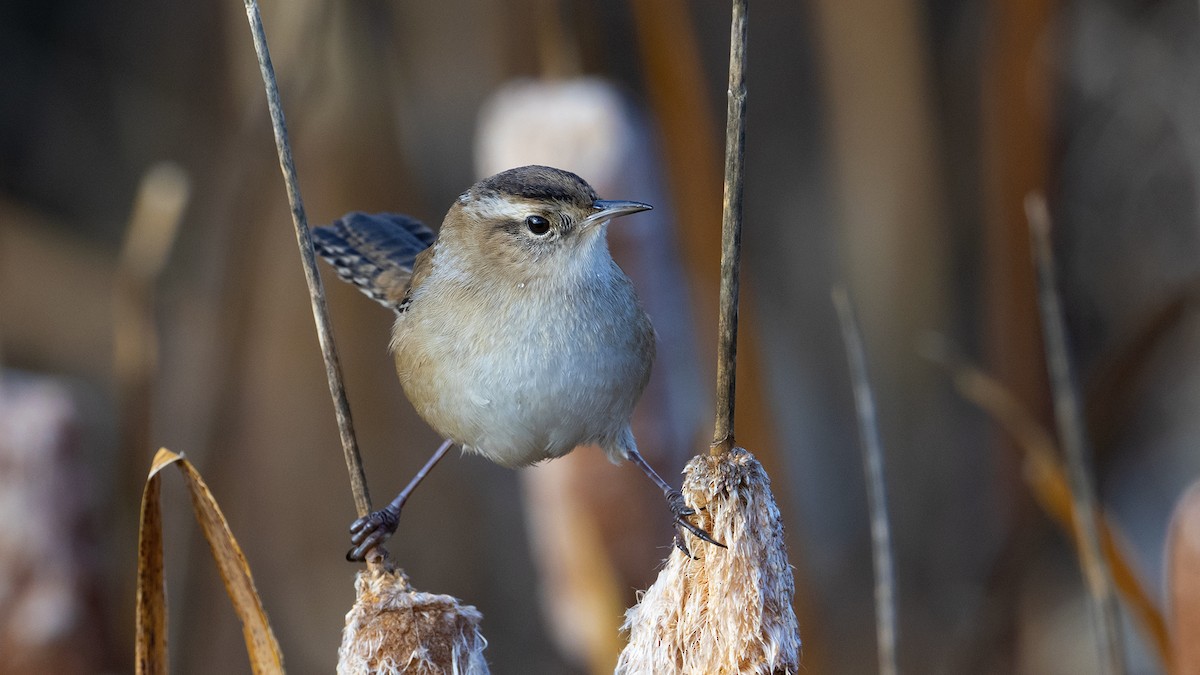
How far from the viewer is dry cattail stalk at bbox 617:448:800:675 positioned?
1.15 meters

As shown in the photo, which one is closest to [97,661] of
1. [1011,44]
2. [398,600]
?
[398,600]

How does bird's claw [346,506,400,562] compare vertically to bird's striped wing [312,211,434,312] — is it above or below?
below

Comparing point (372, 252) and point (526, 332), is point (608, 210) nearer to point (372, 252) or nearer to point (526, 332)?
point (526, 332)

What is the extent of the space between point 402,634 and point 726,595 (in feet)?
1.21

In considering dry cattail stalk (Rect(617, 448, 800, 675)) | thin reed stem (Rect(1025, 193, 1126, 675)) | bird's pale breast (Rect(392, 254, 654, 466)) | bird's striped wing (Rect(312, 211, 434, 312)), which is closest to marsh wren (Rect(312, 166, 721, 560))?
bird's pale breast (Rect(392, 254, 654, 466))

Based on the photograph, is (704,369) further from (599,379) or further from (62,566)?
(62,566)

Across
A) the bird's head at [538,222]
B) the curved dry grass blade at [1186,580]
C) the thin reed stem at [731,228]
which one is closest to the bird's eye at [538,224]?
the bird's head at [538,222]

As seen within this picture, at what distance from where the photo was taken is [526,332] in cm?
177

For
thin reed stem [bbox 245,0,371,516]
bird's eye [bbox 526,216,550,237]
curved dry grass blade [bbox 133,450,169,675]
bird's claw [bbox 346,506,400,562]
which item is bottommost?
curved dry grass blade [bbox 133,450,169,675]

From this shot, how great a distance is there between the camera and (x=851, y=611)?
3.87 m

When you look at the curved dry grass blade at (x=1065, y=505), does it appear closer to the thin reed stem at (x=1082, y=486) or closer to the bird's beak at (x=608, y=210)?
the thin reed stem at (x=1082, y=486)

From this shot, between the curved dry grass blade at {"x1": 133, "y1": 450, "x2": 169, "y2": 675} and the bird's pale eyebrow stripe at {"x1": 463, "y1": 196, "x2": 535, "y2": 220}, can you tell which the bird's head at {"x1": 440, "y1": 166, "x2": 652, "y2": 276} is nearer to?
the bird's pale eyebrow stripe at {"x1": 463, "y1": 196, "x2": 535, "y2": 220}

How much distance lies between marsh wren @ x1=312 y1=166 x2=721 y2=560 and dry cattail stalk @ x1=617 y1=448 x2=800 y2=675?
43 cm

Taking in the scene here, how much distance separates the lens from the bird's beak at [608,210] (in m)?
1.77
